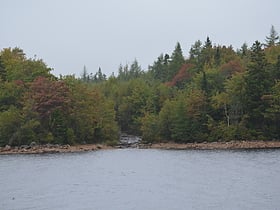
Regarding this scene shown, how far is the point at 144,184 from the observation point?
126ft

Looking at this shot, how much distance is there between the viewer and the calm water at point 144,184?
30297 mm

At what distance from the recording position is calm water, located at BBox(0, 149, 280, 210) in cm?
3030

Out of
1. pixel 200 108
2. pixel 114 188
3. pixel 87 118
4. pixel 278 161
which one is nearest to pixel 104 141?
pixel 87 118

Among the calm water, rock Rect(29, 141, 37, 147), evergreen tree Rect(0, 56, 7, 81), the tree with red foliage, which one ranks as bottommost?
the calm water

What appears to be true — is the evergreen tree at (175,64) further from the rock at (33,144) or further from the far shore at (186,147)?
the rock at (33,144)

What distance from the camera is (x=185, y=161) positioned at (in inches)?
2213

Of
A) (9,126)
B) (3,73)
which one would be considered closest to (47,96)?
(9,126)

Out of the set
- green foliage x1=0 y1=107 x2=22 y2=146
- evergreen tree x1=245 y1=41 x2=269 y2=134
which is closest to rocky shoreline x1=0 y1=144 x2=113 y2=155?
green foliage x1=0 y1=107 x2=22 y2=146

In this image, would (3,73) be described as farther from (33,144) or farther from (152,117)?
(152,117)

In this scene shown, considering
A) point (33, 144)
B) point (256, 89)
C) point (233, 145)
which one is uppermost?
point (256, 89)

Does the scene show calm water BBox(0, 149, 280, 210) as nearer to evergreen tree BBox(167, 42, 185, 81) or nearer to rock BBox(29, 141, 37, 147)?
rock BBox(29, 141, 37, 147)

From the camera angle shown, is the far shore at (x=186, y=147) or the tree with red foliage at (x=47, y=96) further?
the tree with red foliage at (x=47, y=96)

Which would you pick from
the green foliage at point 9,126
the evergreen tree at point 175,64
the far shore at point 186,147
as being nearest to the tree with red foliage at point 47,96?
the green foliage at point 9,126

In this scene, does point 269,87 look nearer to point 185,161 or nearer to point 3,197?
point 185,161
